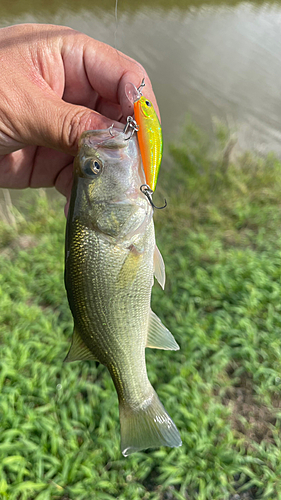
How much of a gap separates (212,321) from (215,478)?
4.57 feet

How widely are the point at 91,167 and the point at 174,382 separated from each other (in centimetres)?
218

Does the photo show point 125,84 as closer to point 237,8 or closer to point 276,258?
point 276,258

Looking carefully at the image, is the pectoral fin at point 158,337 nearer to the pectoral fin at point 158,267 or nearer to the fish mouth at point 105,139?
the pectoral fin at point 158,267

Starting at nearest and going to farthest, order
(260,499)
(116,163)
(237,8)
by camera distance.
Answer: (116,163) < (260,499) < (237,8)

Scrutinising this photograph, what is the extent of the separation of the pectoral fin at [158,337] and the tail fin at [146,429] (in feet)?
0.97

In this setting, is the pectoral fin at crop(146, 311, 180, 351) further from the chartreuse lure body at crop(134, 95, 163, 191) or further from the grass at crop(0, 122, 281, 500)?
the grass at crop(0, 122, 281, 500)

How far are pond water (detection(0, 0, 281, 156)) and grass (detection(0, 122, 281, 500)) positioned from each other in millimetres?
4145

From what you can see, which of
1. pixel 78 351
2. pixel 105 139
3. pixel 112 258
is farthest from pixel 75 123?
pixel 78 351

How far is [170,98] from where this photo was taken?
7.69 meters

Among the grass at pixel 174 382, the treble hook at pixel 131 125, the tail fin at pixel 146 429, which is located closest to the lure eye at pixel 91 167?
the treble hook at pixel 131 125

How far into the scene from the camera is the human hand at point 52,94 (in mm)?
1630

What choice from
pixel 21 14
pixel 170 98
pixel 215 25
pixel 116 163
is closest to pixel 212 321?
pixel 116 163

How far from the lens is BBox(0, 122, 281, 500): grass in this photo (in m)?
2.29

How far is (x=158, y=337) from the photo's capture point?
1.62m
